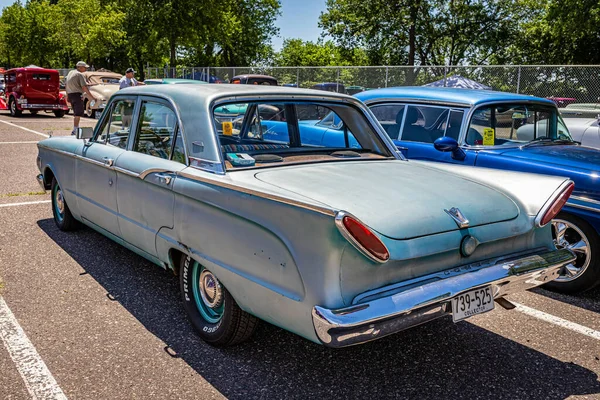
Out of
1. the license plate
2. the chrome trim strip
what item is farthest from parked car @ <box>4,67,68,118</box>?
the license plate

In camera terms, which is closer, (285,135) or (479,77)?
(285,135)

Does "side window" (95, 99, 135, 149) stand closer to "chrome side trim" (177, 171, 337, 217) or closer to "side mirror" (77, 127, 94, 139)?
"side mirror" (77, 127, 94, 139)

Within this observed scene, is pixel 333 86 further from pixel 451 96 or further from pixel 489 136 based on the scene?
pixel 489 136

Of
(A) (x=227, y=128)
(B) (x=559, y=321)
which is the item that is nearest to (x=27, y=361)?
(A) (x=227, y=128)

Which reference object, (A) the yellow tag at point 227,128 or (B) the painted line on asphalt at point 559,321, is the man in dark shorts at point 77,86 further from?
(B) the painted line on asphalt at point 559,321

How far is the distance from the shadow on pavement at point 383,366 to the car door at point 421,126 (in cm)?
220

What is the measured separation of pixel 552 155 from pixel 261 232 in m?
3.31

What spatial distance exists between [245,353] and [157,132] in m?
1.77

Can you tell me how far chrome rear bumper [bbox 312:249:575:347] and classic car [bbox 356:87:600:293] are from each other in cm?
146

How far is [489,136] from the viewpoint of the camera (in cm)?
570

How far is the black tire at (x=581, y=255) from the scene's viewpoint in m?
4.59

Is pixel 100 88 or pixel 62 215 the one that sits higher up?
pixel 100 88

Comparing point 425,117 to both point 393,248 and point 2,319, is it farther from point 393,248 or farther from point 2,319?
point 2,319

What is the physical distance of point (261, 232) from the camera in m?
Answer: 3.03
